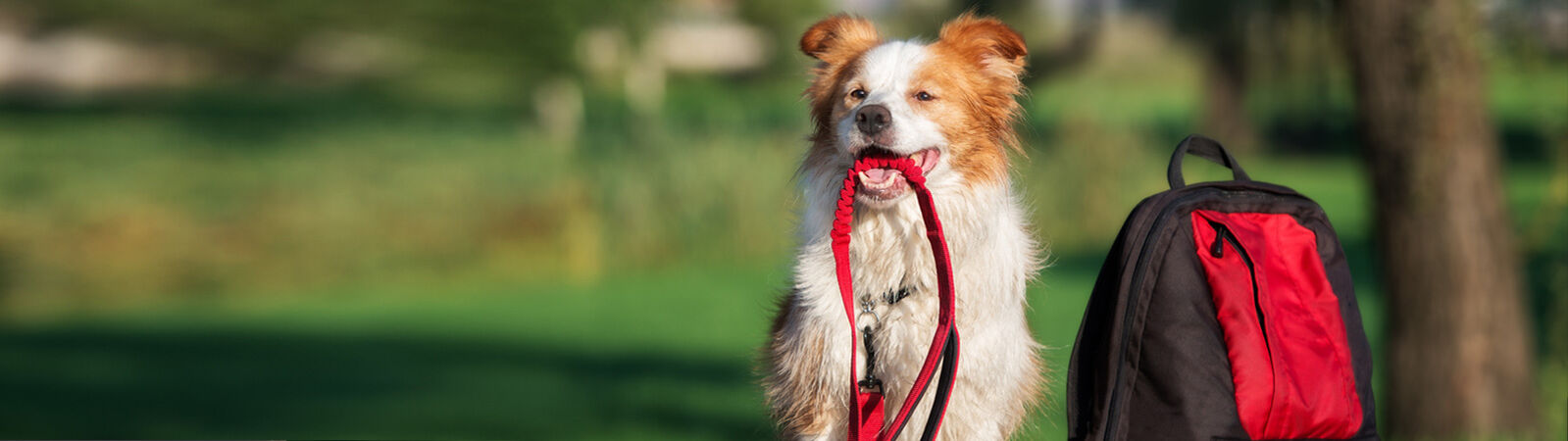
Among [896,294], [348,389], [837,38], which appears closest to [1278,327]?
[896,294]

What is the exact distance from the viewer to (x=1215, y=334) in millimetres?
2951

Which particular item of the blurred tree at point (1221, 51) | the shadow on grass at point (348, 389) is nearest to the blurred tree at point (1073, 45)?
the blurred tree at point (1221, 51)

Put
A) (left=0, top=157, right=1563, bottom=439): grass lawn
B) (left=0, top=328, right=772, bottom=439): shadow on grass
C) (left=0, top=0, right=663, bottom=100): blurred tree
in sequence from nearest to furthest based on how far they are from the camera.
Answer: (left=0, top=0, right=663, bottom=100): blurred tree → (left=0, top=328, right=772, bottom=439): shadow on grass → (left=0, top=157, right=1563, bottom=439): grass lawn

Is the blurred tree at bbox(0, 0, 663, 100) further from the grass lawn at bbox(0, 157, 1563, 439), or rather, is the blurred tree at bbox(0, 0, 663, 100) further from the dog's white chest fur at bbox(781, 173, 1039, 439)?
the dog's white chest fur at bbox(781, 173, 1039, 439)

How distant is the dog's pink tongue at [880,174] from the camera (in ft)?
9.78

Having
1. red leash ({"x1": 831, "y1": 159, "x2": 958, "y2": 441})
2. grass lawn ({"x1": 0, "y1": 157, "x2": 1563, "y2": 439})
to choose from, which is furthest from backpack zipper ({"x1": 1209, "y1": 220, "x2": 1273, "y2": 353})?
grass lawn ({"x1": 0, "y1": 157, "x2": 1563, "y2": 439})

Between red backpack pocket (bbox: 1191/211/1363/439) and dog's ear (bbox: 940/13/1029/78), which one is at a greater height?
dog's ear (bbox: 940/13/1029/78)

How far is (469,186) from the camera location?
518 inches

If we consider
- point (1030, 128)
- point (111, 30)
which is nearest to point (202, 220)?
point (111, 30)

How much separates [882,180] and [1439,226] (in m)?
3.15

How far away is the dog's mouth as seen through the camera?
2.98 meters

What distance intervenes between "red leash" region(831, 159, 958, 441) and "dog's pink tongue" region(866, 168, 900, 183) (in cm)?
1

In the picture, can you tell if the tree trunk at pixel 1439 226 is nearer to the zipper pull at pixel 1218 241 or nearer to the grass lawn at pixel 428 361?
the grass lawn at pixel 428 361

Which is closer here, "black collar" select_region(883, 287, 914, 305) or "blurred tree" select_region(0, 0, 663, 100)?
"black collar" select_region(883, 287, 914, 305)
